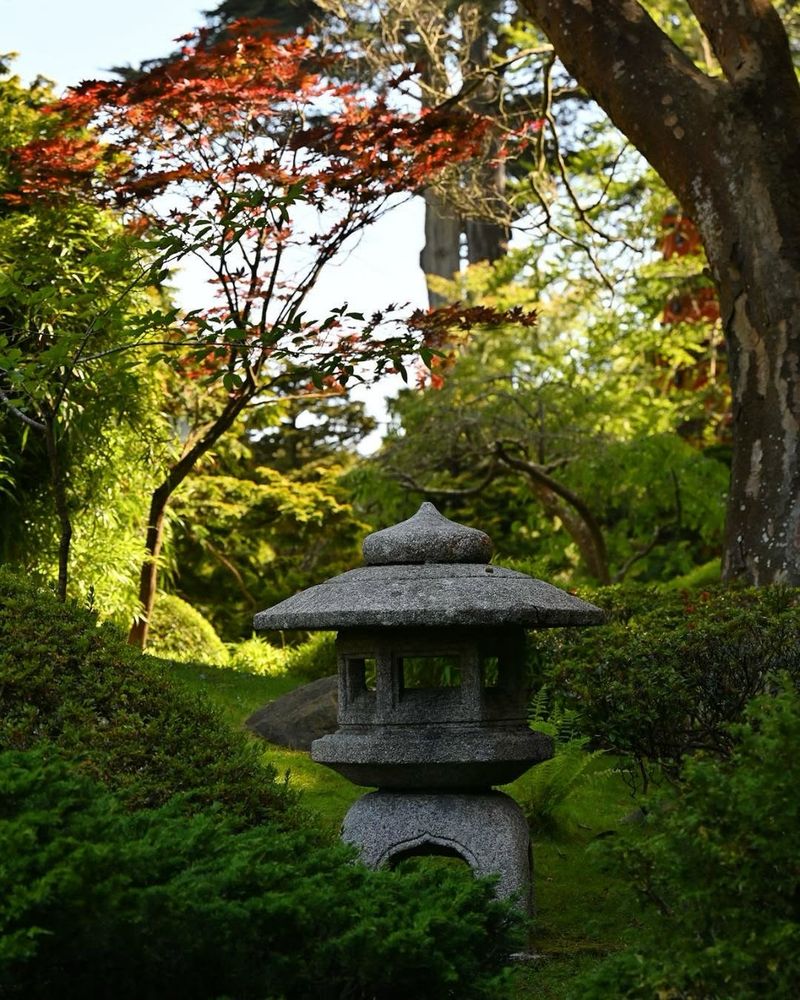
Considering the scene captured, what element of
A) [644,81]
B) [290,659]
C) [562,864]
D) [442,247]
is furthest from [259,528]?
[562,864]

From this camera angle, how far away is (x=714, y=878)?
2949 mm

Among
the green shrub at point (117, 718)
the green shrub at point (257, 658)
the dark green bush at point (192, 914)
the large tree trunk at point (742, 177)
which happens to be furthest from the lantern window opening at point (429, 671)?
the dark green bush at point (192, 914)

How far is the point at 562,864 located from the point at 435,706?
1.81 meters

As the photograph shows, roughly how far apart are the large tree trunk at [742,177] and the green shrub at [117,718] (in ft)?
13.2

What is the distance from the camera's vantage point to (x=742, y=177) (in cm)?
780

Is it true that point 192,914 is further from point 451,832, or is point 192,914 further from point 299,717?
point 299,717

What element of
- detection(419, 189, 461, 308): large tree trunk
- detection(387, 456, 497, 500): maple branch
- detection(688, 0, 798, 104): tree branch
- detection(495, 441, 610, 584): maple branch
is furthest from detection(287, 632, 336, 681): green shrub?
detection(419, 189, 461, 308): large tree trunk

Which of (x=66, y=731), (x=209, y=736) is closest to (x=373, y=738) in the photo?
(x=209, y=736)

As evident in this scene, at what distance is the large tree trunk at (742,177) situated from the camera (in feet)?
24.7

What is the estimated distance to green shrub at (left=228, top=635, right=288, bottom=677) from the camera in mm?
12172

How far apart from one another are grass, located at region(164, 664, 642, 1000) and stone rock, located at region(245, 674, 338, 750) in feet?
0.38

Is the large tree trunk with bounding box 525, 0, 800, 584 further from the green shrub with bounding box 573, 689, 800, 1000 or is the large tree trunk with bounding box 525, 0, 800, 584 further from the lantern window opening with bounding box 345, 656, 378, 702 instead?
the green shrub with bounding box 573, 689, 800, 1000

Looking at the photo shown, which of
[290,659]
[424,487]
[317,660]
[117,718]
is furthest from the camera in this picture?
[424,487]

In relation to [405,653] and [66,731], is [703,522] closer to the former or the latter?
[405,653]
